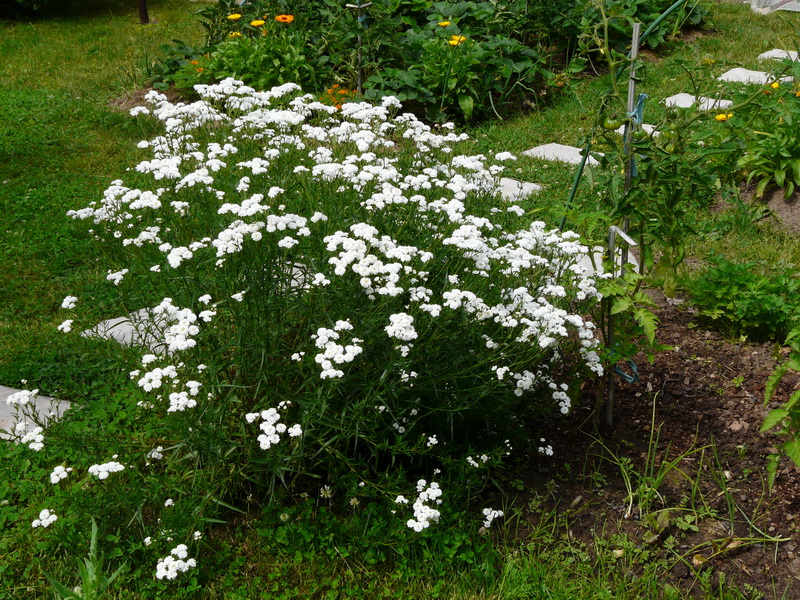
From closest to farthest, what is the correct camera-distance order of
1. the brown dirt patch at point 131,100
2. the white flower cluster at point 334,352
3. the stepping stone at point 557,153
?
1. the white flower cluster at point 334,352
2. the stepping stone at point 557,153
3. the brown dirt patch at point 131,100

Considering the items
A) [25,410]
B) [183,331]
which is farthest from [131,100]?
[183,331]

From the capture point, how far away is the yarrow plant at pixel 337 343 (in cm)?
240

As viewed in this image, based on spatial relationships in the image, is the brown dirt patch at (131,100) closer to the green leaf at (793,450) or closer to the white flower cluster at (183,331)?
the white flower cluster at (183,331)

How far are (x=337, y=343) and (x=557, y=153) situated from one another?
392 cm

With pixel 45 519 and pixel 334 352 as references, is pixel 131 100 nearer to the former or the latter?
pixel 45 519

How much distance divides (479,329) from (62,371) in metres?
2.01

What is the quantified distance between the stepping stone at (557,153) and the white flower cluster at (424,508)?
3718mm

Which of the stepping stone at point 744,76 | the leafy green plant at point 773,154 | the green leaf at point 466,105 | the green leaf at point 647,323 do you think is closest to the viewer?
the green leaf at point 647,323

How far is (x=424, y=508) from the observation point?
2375 millimetres

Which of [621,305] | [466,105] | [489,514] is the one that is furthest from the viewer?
[466,105]

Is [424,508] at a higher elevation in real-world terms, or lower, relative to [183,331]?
lower

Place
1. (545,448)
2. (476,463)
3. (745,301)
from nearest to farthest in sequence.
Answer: (476,463) → (545,448) → (745,301)

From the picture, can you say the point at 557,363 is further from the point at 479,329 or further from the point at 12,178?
the point at 12,178

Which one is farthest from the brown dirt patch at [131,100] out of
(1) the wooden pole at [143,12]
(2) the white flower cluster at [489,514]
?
(2) the white flower cluster at [489,514]
